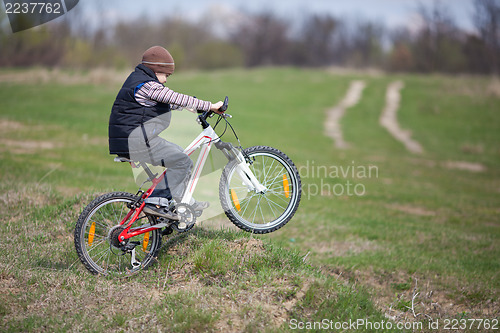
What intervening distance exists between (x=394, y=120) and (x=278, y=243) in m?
27.1

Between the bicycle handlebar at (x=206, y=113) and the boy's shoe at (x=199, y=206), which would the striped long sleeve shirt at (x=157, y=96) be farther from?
the boy's shoe at (x=199, y=206)

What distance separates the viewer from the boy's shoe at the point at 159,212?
16.7 ft

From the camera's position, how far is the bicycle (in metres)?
5.05

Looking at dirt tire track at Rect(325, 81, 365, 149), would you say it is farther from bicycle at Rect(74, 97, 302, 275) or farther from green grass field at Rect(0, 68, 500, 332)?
bicycle at Rect(74, 97, 302, 275)

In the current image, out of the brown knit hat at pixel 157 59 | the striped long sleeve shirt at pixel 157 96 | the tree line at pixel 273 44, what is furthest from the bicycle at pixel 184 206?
the tree line at pixel 273 44

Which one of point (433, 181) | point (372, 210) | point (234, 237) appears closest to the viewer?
point (234, 237)

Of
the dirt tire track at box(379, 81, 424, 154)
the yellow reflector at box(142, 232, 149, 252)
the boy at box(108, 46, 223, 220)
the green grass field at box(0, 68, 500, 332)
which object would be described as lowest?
the dirt tire track at box(379, 81, 424, 154)

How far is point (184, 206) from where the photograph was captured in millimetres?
5215

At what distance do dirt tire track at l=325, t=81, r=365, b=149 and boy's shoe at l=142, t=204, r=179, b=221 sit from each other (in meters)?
18.1

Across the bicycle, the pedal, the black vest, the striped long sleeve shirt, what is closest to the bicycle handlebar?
the bicycle

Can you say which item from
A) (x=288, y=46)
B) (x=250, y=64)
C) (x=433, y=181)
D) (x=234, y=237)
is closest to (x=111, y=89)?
(x=433, y=181)

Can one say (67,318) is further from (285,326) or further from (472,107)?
(472,107)

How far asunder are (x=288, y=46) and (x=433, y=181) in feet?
204

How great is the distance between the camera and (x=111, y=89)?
28.8 metres
